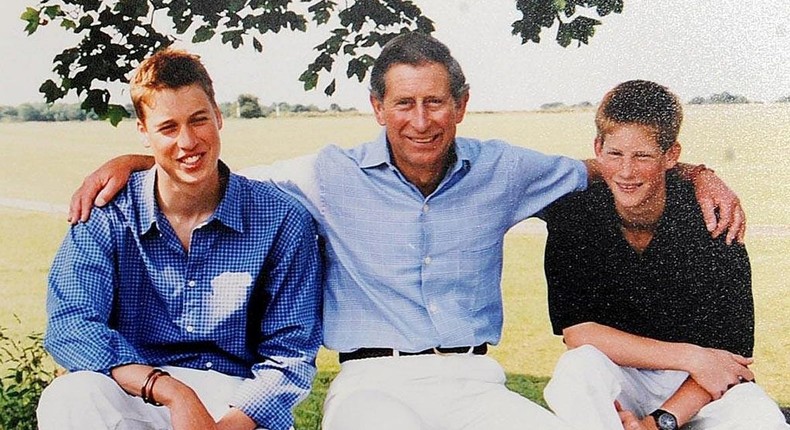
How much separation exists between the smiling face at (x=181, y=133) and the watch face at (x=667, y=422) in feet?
4.48

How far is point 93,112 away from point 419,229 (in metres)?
1.01

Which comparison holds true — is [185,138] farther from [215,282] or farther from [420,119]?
[420,119]

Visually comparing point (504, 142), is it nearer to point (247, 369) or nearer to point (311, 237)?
point (311, 237)

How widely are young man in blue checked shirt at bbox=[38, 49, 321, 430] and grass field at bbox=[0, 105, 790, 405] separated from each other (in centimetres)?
18

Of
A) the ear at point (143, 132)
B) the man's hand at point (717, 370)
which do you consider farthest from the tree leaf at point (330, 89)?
the man's hand at point (717, 370)

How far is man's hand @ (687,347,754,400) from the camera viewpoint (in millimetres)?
2576

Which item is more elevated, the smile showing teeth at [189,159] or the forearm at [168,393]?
the smile showing teeth at [189,159]

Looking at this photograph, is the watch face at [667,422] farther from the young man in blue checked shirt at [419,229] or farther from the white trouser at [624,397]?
the young man in blue checked shirt at [419,229]

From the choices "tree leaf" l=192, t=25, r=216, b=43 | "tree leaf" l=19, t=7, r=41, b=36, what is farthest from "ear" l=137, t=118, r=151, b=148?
"tree leaf" l=19, t=7, r=41, b=36

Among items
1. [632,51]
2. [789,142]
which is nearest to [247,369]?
[632,51]

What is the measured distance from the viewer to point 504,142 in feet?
8.61


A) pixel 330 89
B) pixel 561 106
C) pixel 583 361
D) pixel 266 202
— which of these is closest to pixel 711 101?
pixel 561 106

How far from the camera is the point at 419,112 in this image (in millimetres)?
Result: 2506

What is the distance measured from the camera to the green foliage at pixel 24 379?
2.83m
